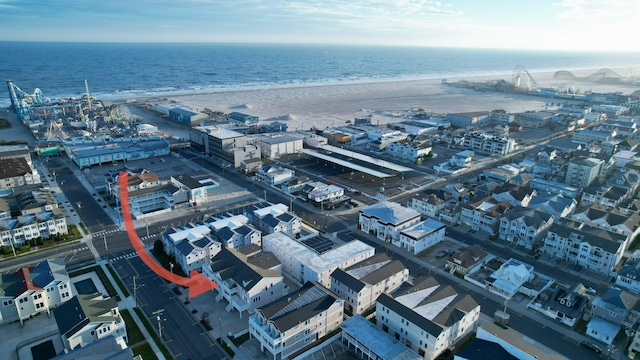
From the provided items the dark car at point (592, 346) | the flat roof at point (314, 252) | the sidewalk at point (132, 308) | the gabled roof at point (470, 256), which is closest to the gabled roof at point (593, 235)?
the gabled roof at point (470, 256)

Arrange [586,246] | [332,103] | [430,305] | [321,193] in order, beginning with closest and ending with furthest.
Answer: [430,305], [586,246], [321,193], [332,103]

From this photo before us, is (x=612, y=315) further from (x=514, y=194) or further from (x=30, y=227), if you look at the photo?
(x=30, y=227)

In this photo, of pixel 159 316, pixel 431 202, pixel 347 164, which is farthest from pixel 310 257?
pixel 347 164

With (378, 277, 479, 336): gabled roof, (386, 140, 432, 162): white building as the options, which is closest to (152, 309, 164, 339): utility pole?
(378, 277, 479, 336): gabled roof

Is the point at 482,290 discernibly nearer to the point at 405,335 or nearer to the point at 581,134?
the point at 405,335

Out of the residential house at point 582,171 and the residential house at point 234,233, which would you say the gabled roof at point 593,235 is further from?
the residential house at point 234,233

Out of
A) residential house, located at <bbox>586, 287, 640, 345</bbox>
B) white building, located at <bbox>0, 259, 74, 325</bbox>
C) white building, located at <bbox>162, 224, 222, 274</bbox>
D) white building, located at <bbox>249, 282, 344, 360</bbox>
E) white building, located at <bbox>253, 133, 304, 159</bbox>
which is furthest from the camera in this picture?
white building, located at <bbox>253, 133, 304, 159</bbox>

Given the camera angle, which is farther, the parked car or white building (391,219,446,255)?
white building (391,219,446,255)

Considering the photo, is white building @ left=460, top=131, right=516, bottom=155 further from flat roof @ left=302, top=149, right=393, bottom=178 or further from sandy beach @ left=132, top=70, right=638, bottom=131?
flat roof @ left=302, top=149, right=393, bottom=178
